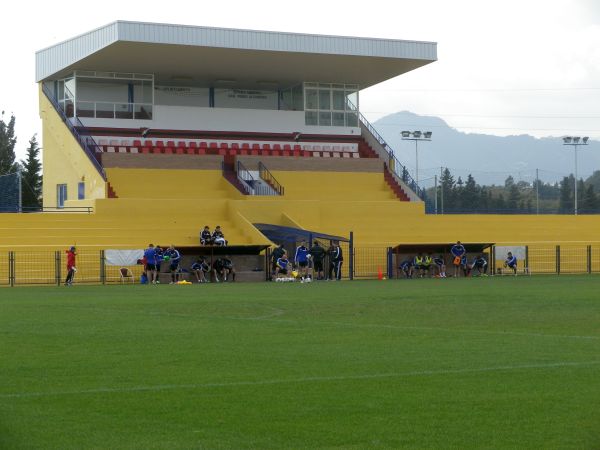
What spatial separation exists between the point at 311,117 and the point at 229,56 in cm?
786

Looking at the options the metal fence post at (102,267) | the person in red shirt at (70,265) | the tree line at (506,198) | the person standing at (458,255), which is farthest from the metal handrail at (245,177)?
the person in red shirt at (70,265)

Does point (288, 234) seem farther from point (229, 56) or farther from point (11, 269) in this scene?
point (229, 56)

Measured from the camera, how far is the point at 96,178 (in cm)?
4956

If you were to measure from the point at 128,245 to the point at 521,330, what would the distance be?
27.0m

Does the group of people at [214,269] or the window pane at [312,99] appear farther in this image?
the window pane at [312,99]

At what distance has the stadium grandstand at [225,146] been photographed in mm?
46812

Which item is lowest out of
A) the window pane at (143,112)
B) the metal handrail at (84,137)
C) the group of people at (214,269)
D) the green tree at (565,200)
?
the group of people at (214,269)

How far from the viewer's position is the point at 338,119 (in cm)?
6056

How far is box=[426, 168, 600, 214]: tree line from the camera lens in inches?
2308

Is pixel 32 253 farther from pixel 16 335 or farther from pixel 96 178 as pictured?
pixel 16 335

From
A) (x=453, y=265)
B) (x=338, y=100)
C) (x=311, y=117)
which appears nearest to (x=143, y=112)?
(x=311, y=117)

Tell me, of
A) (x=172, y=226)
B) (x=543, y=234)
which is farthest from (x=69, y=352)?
(x=543, y=234)

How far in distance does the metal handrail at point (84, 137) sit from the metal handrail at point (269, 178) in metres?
7.41

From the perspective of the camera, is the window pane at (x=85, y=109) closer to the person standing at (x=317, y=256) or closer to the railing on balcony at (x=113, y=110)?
the railing on balcony at (x=113, y=110)
